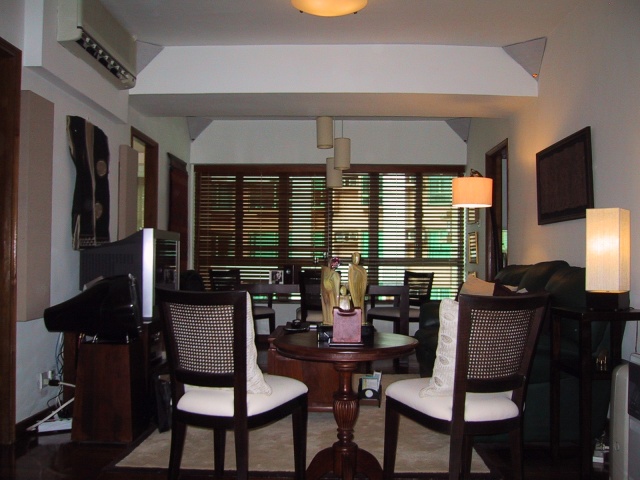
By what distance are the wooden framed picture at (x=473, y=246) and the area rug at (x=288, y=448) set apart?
3656 millimetres

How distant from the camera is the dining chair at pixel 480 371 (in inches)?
84.4

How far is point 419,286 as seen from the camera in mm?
6781

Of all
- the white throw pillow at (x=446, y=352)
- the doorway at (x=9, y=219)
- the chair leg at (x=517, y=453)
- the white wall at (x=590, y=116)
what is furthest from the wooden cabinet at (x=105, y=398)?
the white wall at (x=590, y=116)

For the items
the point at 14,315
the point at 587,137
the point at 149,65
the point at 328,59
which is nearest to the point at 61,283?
the point at 14,315

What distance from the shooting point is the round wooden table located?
2.44 meters

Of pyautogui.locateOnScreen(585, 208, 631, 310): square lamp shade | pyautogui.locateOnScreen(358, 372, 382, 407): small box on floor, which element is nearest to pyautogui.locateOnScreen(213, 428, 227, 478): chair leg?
A: pyautogui.locateOnScreen(358, 372, 382, 407): small box on floor

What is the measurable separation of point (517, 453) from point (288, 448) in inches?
52.9

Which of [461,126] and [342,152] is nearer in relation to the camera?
[342,152]

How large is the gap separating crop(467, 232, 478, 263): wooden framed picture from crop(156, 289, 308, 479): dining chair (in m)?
4.98

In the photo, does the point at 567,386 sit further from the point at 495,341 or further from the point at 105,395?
the point at 105,395

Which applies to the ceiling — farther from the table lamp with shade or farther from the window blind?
the window blind

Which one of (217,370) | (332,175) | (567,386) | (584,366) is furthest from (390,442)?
(332,175)

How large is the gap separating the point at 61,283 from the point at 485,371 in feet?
9.87

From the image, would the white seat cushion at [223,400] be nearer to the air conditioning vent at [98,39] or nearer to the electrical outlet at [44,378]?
the electrical outlet at [44,378]
